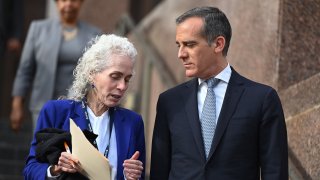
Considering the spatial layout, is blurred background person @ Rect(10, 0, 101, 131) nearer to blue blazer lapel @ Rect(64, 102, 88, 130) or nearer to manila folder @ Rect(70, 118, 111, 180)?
blue blazer lapel @ Rect(64, 102, 88, 130)

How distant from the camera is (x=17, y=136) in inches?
511

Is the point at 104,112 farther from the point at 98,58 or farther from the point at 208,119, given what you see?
the point at 208,119

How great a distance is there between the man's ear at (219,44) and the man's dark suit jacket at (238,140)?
7.2 inches

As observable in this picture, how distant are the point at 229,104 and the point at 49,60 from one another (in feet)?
11.0

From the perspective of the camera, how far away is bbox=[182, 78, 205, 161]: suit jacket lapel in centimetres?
548

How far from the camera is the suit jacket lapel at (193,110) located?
548cm

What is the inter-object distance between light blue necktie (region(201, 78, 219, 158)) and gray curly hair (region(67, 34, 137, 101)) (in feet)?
1.72

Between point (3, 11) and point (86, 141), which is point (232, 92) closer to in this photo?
point (86, 141)

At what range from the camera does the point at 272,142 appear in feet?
17.6

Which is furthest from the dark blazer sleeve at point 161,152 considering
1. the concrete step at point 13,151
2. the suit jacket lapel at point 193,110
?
the concrete step at point 13,151

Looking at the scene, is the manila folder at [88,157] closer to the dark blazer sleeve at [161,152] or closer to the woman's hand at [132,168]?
the woman's hand at [132,168]

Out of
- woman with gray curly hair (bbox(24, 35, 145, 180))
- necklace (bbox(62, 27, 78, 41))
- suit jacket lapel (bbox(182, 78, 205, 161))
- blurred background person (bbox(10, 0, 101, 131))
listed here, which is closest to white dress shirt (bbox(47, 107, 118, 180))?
woman with gray curly hair (bbox(24, 35, 145, 180))

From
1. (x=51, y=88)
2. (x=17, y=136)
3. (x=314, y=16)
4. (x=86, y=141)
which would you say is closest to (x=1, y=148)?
(x=17, y=136)

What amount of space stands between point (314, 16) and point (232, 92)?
2.08 meters
